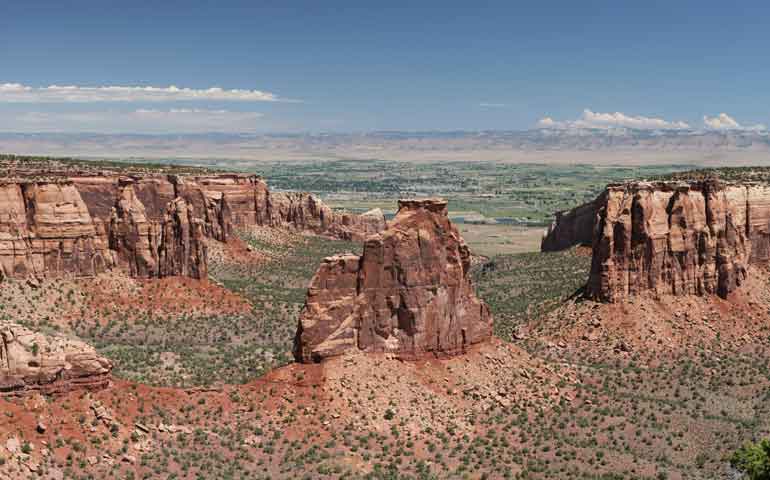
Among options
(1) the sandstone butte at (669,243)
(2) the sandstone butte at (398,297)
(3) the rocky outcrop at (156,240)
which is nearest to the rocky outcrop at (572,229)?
(1) the sandstone butte at (669,243)

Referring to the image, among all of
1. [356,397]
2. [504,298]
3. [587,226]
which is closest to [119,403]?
[356,397]

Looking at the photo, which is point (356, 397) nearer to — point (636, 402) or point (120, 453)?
point (120, 453)

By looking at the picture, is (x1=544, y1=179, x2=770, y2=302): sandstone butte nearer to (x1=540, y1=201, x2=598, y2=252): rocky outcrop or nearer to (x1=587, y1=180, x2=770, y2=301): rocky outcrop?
(x1=587, y1=180, x2=770, y2=301): rocky outcrop

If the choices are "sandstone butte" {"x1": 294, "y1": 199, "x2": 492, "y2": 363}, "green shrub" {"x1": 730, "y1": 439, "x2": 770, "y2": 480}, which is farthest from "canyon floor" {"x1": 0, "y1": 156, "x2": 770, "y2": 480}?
"green shrub" {"x1": 730, "y1": 439, "x2": 770, "y2": 480}

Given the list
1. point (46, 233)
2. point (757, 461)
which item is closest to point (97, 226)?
point (46, 233)

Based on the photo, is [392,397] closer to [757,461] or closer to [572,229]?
[757,461]
